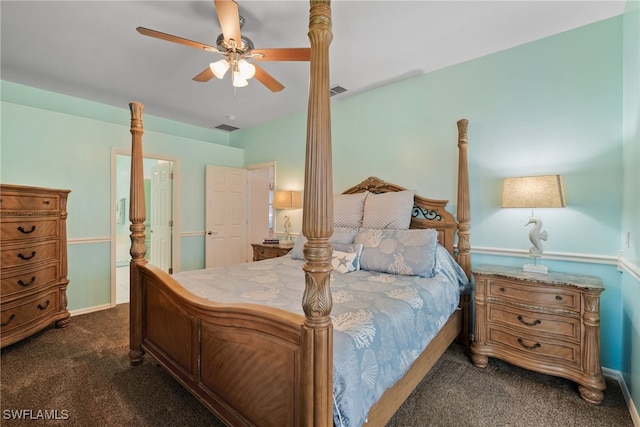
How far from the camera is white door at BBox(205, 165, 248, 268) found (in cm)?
468

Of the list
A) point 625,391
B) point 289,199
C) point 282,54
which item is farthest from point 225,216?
point 625,391

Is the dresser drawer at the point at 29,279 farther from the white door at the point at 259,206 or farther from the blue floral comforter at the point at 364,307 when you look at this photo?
the white door at the point at 259,206

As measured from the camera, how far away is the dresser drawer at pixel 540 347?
1928 millimetres

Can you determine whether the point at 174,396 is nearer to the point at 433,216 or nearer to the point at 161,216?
the point at 433,216

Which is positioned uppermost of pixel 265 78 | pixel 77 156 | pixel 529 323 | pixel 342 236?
pixel 265 78

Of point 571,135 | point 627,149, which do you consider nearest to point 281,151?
point 571,135

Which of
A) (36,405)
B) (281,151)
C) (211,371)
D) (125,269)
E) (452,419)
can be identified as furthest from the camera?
(125,269)

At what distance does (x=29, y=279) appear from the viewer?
105 inches

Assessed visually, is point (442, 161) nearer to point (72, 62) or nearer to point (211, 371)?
point (211, 371)

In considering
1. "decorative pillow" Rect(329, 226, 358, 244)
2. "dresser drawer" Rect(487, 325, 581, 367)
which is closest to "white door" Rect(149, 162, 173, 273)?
"decorative pillow" Rect(329, 226, 358, 244)

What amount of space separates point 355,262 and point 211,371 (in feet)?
4.49

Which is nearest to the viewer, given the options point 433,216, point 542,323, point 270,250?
point 542,323

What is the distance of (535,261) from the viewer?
2354 mm

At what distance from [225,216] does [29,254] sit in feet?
8.24
